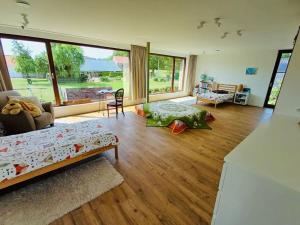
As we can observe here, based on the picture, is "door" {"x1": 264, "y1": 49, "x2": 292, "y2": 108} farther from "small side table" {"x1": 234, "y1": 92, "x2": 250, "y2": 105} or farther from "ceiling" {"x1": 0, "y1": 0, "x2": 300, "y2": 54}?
"ceiling" {"x1": 0, "y1": 0, "x2": 300, "y2": 54}

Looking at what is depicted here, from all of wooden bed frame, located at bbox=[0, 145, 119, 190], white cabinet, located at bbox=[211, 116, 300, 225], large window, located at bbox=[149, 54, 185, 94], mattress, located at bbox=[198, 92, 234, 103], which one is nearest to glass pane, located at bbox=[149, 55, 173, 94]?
large window, located at bbox=[149, 54, 185, 94]

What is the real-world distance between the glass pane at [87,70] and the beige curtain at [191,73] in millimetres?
3763

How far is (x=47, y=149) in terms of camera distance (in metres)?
1.70

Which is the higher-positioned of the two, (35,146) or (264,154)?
(264,154)

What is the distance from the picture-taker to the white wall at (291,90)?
5.49 feet

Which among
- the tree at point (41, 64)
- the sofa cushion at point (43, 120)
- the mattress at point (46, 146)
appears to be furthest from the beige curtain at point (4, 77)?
the mattress at point (46, 146)

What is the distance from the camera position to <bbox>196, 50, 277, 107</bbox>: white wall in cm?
566

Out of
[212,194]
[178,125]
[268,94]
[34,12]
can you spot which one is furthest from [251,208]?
[268,94]

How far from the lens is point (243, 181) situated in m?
0.84

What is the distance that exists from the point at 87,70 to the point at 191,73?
214 inches

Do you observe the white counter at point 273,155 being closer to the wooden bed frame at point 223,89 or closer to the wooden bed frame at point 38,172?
the wooden bed frame at point 38,172

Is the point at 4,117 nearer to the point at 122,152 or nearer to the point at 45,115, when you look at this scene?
the point at 45,115

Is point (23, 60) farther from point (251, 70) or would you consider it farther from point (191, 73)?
point (251, 70)

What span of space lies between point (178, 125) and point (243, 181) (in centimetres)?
258
